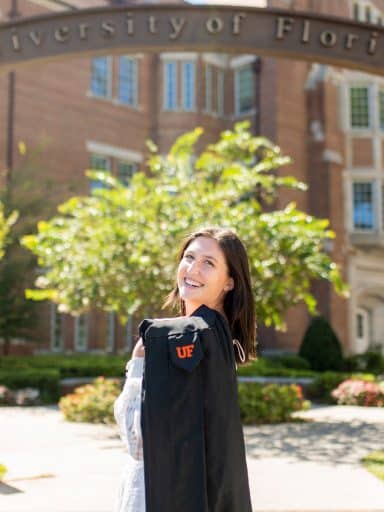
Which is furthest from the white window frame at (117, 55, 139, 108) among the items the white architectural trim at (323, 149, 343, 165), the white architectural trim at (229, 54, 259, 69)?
the white architectural trim at (323, 149, 343, 165)

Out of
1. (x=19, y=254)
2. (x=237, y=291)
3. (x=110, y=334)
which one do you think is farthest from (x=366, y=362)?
(x=237, y=291)

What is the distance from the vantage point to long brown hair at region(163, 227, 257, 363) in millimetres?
2721

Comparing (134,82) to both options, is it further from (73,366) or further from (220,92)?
(73,366)

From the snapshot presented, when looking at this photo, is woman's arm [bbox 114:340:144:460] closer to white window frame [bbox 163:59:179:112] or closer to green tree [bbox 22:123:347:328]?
green tree [bbox 22:123:347:328]

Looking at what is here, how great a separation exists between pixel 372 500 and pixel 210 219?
5.29 m

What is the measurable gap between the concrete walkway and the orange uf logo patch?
11.4ft

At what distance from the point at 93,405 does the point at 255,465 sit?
14.4 ft

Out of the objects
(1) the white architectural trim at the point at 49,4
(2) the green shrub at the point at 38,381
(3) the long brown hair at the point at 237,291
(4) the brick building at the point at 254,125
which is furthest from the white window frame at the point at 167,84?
(3) the long brown hair at the point at 237,291

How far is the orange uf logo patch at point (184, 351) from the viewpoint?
7.37 ft

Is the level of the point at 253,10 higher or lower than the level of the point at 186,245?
higher

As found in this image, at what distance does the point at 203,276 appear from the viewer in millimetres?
2648

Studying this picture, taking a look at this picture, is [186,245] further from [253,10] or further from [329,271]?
[329,271]

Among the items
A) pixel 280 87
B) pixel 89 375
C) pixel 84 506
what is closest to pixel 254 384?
pixel 89 375

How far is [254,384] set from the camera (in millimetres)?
11930
